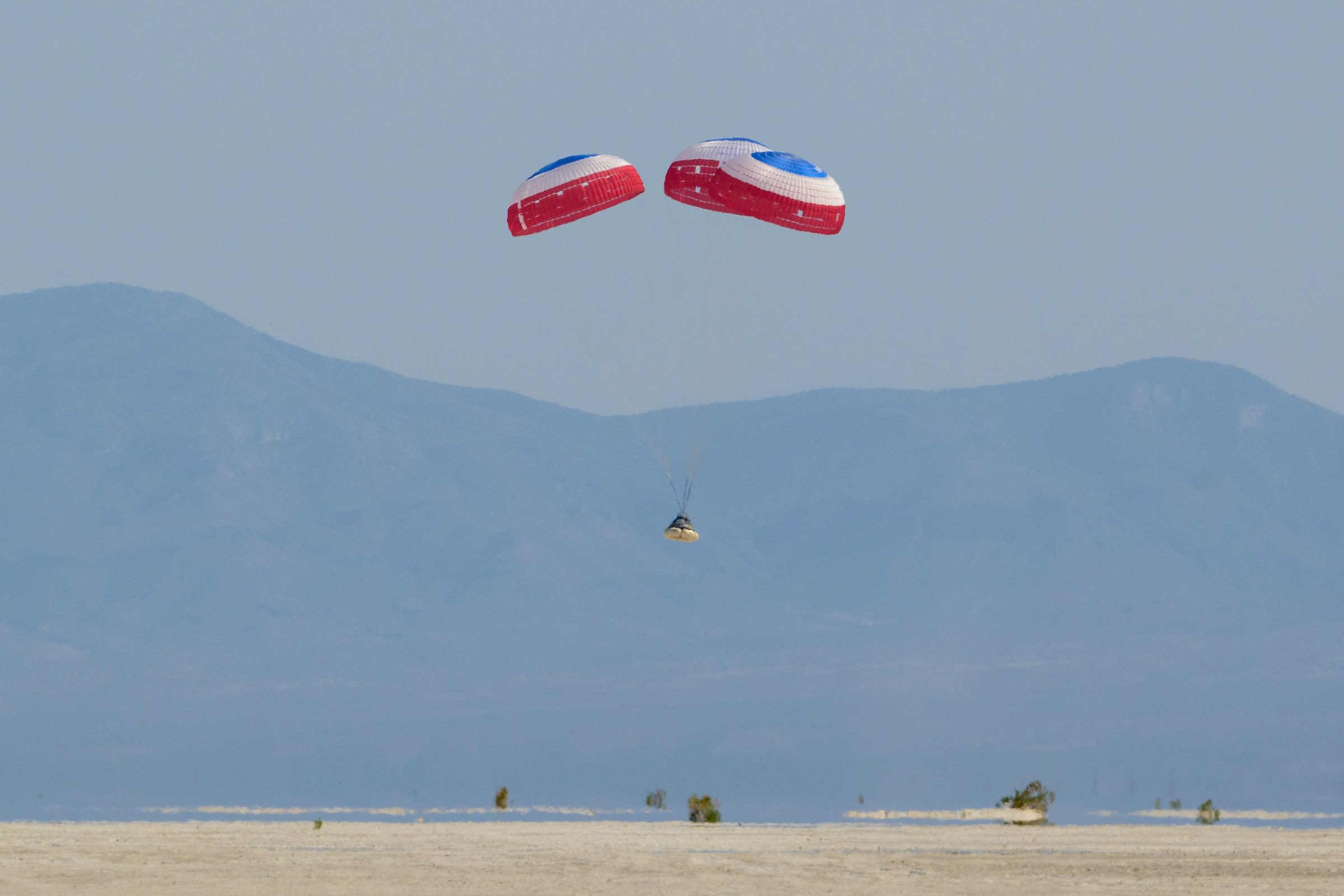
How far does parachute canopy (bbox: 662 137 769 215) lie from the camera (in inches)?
1817

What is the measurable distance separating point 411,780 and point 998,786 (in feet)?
185

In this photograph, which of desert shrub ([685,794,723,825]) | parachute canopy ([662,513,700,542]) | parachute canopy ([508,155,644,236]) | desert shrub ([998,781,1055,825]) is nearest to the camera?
parachute canopy ([662,513,700,542])

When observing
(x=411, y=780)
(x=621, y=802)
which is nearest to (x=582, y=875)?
(x=621, y=802)

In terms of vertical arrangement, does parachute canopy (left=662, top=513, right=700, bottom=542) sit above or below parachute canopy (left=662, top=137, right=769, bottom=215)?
below

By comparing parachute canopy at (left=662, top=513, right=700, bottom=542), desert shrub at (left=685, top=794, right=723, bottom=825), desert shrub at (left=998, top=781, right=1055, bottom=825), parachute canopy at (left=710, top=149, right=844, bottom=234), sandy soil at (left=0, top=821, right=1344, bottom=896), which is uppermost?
parachute canopy at (left=710, top=149, right=844, bottom=234)

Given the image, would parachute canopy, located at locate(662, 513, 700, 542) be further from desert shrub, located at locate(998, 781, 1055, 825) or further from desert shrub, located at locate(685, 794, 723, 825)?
desert shrub, located at locate(998, 781, 1055, 825)

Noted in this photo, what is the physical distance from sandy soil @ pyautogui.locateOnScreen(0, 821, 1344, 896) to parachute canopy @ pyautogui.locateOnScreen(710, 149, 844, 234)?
14.0 meters

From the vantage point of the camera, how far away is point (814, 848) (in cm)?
3872

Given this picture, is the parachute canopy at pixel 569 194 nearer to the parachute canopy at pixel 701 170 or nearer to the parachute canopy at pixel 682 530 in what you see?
the parachute canopy at pixel 701 170

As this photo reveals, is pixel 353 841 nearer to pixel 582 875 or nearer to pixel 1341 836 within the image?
pixel 582 875

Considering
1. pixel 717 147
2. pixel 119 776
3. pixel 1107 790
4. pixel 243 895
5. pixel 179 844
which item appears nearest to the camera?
pixel 243 895

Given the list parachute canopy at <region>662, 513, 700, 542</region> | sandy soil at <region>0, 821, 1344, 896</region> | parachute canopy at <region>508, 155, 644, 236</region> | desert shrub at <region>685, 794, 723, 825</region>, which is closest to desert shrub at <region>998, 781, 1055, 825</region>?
desert shrub at <region>685, 794, 723, 825</region>

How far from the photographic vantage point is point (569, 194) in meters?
45.5

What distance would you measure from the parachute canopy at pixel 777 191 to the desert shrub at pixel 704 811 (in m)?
14.6
